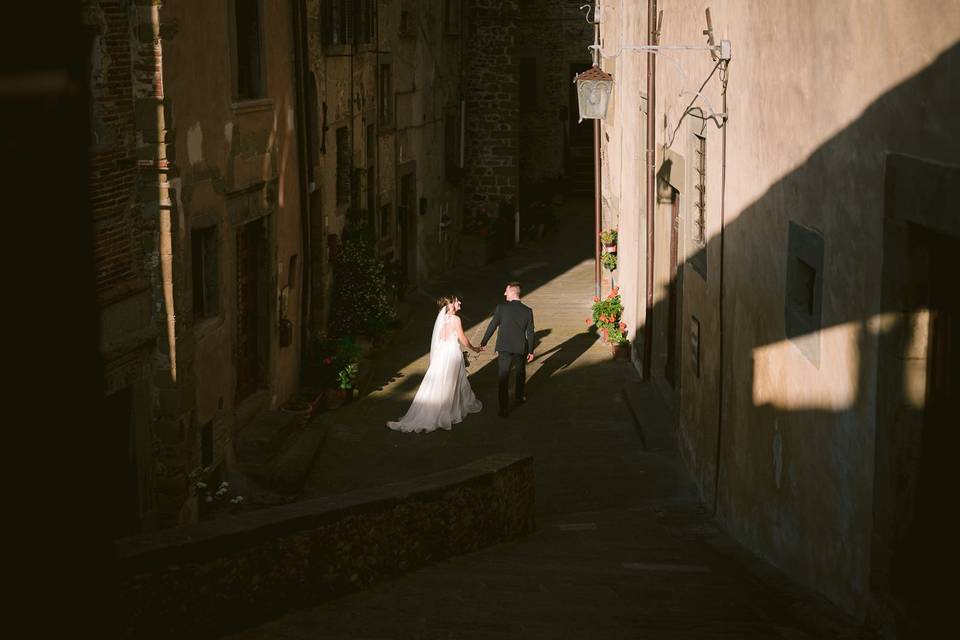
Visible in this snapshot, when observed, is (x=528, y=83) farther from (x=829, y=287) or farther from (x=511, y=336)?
(x=829, y=287)

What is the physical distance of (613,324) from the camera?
59.1 ft

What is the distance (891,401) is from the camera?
5.32m

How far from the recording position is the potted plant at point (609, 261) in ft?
65.1

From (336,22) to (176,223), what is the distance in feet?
23.8

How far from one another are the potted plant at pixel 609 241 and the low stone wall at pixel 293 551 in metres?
12.1

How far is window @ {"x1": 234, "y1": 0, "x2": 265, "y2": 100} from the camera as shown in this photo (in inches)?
508

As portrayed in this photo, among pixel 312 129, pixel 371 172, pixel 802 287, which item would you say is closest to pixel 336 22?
pixel 312 129

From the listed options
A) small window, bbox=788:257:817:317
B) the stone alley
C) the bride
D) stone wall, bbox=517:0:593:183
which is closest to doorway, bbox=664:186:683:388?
the stone alley

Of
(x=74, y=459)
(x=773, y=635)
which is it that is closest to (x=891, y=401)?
(x=773, y=635)

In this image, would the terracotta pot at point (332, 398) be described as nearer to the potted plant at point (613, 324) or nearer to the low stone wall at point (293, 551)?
the potted plant at point (613, 324)

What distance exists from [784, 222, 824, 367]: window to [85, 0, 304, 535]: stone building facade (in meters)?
4.39

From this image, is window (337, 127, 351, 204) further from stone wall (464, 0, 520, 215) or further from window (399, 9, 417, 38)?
stone wall (464, 0, 520, 215)

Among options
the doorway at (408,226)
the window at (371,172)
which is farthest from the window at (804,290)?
the doorway at (408,226)

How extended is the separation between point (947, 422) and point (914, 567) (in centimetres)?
70
